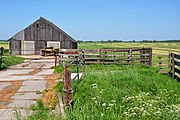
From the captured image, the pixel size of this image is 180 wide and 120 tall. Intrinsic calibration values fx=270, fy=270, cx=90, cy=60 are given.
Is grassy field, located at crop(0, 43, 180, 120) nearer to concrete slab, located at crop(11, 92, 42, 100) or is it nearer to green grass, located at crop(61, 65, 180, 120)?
green grass, located at crop(61, 65, 180, 120)

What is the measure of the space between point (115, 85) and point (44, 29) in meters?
33.3

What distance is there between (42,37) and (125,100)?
3557cm

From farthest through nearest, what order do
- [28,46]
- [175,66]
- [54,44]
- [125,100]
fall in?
[28,46]
[54,44]
[175,66]
[125,100]

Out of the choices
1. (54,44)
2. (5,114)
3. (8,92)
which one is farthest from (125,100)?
(54,44)

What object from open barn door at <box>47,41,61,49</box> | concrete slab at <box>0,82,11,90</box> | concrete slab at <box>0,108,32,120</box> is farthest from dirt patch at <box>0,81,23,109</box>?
open barn door at <box>47,41,61,49</box>

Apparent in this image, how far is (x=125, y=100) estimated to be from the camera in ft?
21.3

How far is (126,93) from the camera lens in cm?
748

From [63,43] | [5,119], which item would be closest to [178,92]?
[5,119]

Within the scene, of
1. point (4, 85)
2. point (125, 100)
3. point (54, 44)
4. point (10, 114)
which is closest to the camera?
point (10, 114)

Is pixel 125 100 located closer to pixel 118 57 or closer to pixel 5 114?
pixel 5 114

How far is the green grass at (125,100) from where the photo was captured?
4.66 metres

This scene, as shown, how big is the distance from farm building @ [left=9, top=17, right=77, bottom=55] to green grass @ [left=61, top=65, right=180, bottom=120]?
101ft

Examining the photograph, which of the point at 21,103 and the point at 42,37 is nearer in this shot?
the point at 21,103

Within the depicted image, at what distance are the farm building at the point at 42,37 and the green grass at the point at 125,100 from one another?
3068 centimetres
